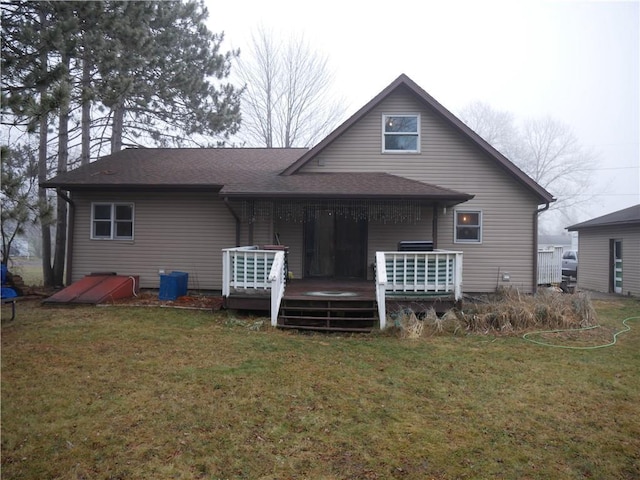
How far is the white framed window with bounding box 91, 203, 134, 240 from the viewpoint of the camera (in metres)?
11.2

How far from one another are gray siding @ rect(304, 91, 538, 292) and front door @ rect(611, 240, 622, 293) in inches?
270

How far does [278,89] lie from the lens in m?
23.3

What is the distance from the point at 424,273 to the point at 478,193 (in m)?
3.93

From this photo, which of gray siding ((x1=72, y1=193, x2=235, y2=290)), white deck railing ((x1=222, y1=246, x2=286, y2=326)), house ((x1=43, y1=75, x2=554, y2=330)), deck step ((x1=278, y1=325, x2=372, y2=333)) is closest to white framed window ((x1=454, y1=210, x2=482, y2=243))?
house ((x1=43, y1=75, x2=554, y2=330))

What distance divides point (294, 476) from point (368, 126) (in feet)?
30.8

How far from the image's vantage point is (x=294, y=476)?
296 cm

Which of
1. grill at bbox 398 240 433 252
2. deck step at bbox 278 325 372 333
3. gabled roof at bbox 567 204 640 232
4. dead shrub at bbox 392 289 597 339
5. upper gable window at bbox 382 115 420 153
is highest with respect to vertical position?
upper gable window at bbox 382 115 420 153

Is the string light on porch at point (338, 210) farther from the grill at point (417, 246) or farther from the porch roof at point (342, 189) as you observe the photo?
the grill at point (417, 246)

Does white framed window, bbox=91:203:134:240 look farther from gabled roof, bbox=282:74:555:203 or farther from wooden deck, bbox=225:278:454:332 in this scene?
wooden deck, bbox=225:278:454:332

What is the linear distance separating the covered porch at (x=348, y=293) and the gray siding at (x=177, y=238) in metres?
2.84

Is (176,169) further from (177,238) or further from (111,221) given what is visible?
(111,221)

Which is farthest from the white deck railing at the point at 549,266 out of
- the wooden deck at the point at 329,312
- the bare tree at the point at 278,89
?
the bare tree at the point at 278,89

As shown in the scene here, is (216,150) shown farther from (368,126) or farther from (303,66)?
(303,66)

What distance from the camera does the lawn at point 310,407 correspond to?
3.12m
